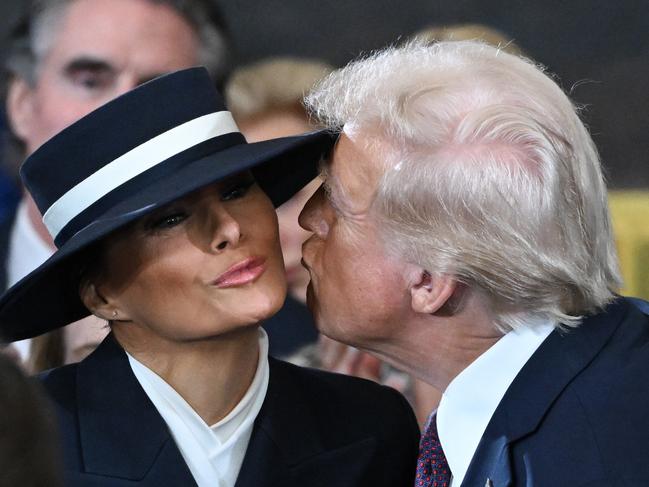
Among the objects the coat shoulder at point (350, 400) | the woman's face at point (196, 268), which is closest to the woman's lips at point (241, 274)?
the woman's face at point (196, 268)

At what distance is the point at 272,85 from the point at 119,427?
1.30 m

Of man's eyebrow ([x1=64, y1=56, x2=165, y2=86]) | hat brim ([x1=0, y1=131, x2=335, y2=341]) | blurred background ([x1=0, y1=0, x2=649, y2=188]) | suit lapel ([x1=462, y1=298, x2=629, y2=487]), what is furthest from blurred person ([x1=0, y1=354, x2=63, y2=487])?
blurred background ([x1=0, y1=0, x2=649, y2=188])

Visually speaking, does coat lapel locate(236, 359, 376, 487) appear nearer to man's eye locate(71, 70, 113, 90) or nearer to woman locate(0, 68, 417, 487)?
woman locate(0, 68, 417, 487)

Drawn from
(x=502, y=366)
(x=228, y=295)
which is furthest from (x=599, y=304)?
(x=228, y=295)

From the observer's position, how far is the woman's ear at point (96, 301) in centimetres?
159

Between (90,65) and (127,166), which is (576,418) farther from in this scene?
(90,65)

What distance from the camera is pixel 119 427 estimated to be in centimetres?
159

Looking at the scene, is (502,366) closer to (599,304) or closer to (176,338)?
(599,304)

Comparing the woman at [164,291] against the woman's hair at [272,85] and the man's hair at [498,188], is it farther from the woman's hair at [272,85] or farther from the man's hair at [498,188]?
the woman's hair at [272,85]

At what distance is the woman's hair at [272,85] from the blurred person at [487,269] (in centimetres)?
92

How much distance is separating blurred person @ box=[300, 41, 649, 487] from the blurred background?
1.01m

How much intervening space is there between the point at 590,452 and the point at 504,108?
49 cm

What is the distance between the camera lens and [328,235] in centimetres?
175

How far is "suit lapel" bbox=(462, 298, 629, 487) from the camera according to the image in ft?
5.05
